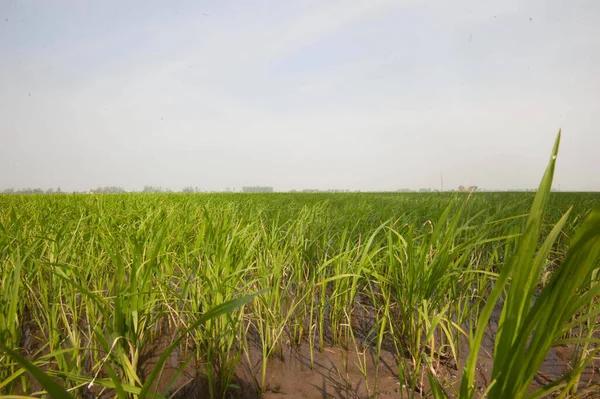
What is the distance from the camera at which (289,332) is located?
1.86 metres

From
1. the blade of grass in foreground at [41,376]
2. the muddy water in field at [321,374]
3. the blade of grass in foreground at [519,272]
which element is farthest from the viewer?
the muddy water in field at [321,374]

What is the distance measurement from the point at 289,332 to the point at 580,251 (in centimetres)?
148

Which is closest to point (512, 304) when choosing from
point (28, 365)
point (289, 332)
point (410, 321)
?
point (410, 321)

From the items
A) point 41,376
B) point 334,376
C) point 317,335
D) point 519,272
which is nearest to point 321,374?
point 334,376

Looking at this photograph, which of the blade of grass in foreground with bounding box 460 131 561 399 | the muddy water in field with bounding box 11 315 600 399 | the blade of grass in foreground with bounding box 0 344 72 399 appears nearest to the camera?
the blade of grass in foreground with bounding box 0 344 72 399

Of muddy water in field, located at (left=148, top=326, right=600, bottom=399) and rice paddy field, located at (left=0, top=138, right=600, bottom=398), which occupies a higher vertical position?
rice paddy field, located at (left=0, top=138, right=600, bottom=398)

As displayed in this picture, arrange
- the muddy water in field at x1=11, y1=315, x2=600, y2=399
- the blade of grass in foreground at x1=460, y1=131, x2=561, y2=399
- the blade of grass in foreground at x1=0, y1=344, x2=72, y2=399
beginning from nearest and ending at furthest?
1. the blade of grass in foreground at x1=0, y1=344, x2=72, y2=399
2. the blade of grass in foreground at x1=460, y1=131, x2=561, y2=399
3. the muddy water in field at x1=11, y1=315, x2=600, y2=399

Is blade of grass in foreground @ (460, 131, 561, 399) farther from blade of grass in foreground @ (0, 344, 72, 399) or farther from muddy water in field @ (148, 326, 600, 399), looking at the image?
blade of grass in foreground @ (0, 344, 72, 399)

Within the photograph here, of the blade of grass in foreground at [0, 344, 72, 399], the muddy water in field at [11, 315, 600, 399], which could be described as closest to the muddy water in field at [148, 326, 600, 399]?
the muddy water in field at [11, 315, 600, 399]

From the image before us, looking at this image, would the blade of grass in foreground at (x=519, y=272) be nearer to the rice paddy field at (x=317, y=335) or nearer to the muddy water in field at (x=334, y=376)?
the rice paddy field at (x=317, y=335)

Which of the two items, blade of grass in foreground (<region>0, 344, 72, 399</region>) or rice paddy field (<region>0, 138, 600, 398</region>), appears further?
rice paddy field (<region>0, 138, 600, 398</region>)

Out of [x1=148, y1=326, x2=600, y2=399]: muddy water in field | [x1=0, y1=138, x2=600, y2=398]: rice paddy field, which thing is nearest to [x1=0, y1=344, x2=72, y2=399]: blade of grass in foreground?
[x1=0, y1=138, x2=600, y2=398]: rice paddy field

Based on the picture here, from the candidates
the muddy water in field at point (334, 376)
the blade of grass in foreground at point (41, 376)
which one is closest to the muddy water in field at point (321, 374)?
the muddy water in field at point (334, 376)

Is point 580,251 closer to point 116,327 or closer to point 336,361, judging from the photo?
point 336,361
